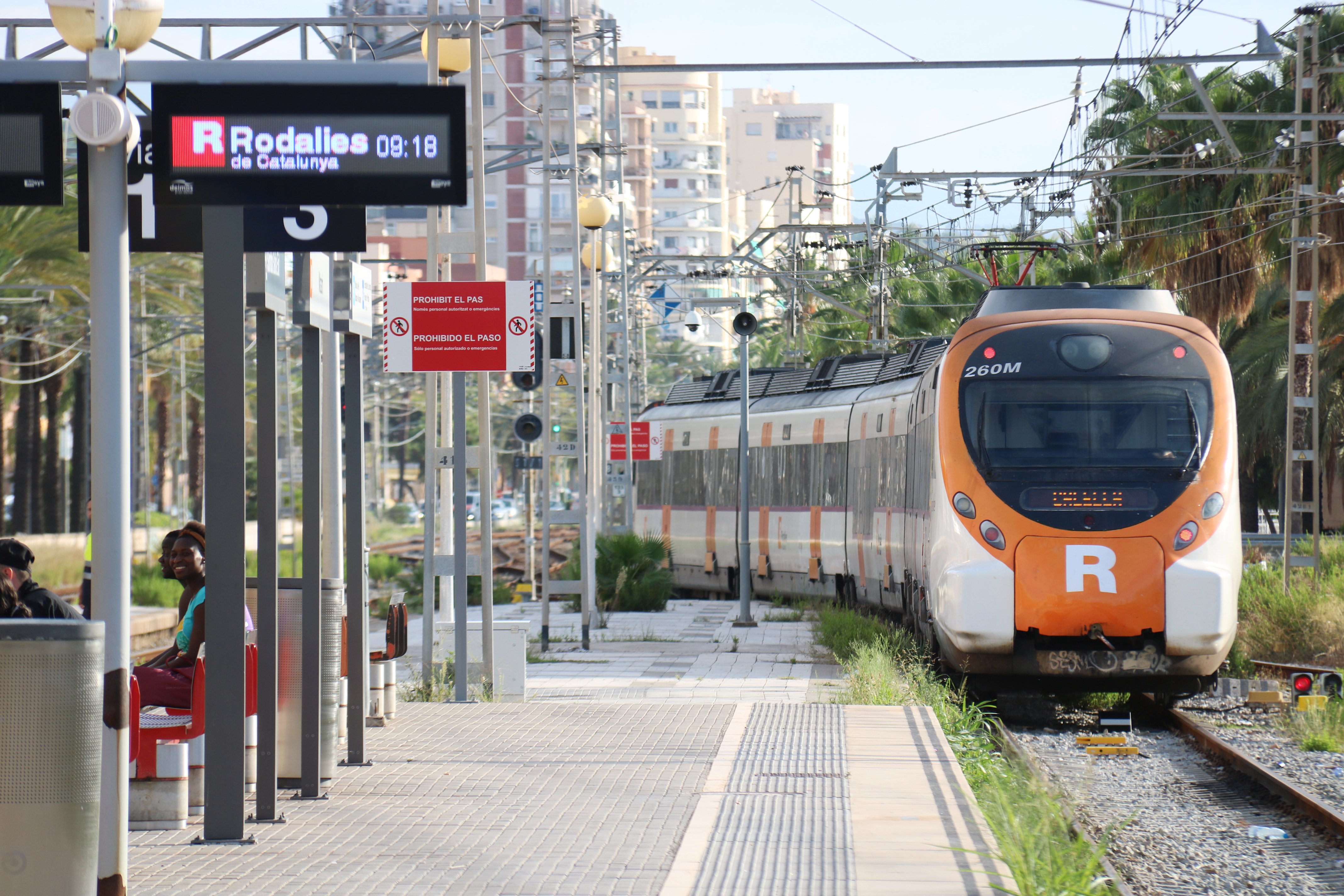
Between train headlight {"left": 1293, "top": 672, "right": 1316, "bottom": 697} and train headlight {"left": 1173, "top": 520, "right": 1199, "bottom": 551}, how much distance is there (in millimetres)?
1723


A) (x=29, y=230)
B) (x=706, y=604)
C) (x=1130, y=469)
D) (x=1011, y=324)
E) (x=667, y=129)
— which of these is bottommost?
(x=706, y=604)

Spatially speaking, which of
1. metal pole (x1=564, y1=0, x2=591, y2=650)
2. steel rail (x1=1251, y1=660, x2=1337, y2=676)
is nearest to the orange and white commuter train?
steel rail (x1=1251, y1=660, x2=1337, y2=676)

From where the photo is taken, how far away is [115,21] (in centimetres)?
647

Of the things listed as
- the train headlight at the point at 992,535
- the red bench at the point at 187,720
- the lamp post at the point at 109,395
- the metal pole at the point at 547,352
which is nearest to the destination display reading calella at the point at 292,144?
the lamp post at the point at 109,395

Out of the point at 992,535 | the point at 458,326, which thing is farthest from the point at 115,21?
the point at 992,535

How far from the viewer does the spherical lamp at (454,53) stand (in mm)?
14328

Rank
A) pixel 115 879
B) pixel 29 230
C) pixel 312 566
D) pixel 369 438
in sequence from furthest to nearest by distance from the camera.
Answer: pixel 369 438, pixel 29 230, pixel 312 566, pixel 115 879

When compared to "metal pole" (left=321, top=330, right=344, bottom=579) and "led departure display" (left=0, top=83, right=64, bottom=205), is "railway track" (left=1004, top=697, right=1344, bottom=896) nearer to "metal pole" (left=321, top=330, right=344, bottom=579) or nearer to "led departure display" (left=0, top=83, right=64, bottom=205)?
"metal pole" (left=321, top=330, right=344, bottom=579)

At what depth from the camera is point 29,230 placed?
29.8 m

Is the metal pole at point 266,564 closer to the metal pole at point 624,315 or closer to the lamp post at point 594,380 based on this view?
the lamp post at point 594,380

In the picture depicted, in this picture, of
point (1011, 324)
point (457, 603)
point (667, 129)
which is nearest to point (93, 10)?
point (457, 603)

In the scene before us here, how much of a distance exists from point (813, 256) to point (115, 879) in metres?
47.2

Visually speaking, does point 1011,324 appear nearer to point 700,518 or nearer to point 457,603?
point 457,603

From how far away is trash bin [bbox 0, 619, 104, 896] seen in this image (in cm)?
554
